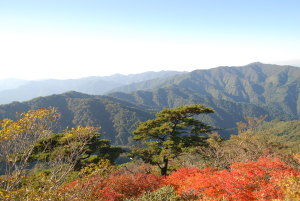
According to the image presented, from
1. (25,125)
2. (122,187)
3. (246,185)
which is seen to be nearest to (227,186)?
(246,185)

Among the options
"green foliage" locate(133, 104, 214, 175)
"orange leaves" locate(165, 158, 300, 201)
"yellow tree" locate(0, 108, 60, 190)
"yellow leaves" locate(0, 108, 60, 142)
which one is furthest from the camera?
"green foliage" locate(133, 104, 214, 175)

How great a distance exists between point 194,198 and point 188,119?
12.8 m

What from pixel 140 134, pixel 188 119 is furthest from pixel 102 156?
pixel 188 119

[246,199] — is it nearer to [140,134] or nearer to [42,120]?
[42,120]

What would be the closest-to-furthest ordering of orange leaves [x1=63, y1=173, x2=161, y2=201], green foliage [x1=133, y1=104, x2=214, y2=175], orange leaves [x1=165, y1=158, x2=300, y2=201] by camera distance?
orange leaves [x1=165, y1=158, x2=300, y2=201] → orange leaves [x1=63, y1=173, x2=161, y2=201] → green foliage [x1=133, y1=104, x2=214, y2=175]

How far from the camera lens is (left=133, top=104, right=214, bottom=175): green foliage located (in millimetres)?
23389

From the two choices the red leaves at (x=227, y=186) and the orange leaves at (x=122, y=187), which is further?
the orange leaves at (x=122, y=187)

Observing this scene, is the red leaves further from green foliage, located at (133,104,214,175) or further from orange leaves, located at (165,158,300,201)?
green foliage, located at (133,104,214,175)

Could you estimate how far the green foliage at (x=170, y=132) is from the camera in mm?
23389

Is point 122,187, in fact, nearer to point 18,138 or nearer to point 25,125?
point 18,138

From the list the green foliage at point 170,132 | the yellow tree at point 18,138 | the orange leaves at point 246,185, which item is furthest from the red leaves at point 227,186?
the green foliage at point 170,132

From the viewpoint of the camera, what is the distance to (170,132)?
84.4ft

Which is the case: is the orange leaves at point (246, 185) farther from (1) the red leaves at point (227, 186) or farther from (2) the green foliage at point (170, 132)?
(2) the green foliage at point (170, 132)

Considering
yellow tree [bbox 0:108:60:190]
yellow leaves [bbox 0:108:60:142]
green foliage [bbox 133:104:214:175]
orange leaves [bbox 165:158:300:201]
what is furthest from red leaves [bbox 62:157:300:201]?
green foliage [bbox 133:104:214:175]
